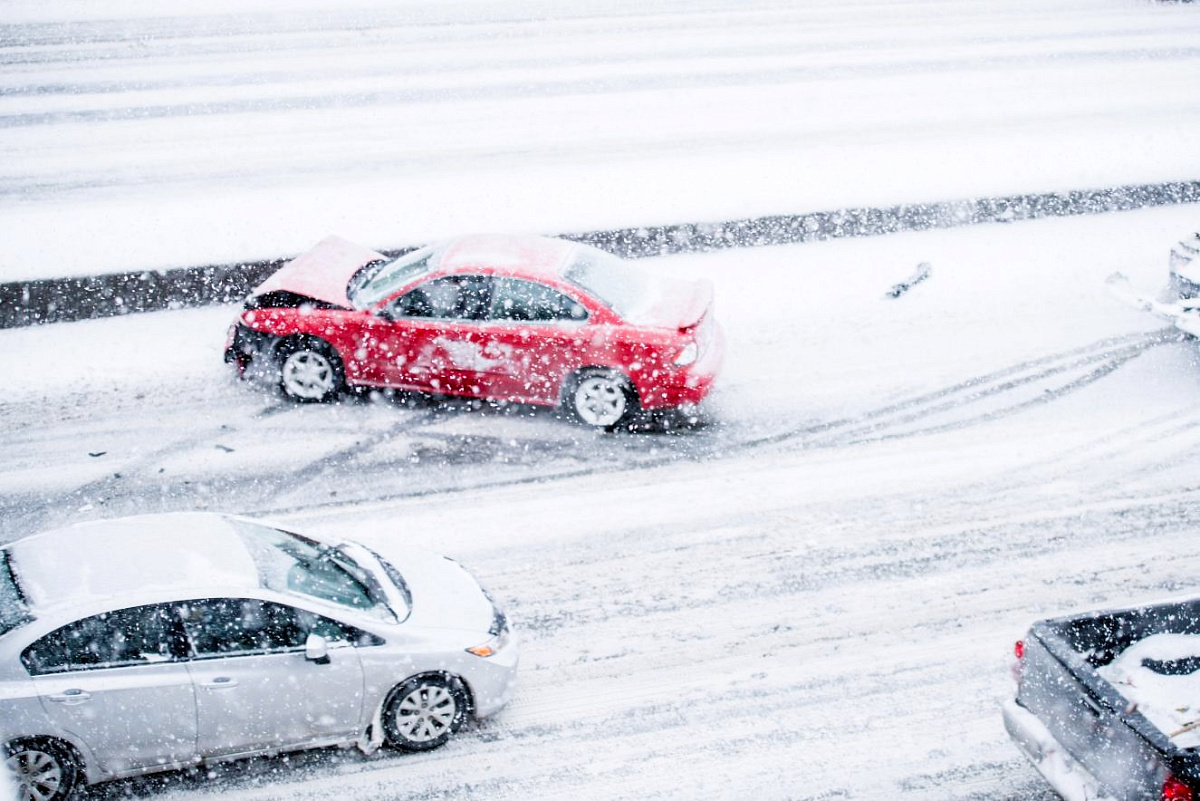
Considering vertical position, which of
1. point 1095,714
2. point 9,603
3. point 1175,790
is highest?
point 9,603

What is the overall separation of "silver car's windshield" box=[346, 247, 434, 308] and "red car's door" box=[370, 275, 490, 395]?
0.24 m

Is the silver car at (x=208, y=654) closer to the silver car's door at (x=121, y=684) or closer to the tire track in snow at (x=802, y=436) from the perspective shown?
the silver car's door at (x=121, y=684)

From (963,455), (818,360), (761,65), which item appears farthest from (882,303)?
(761,65)

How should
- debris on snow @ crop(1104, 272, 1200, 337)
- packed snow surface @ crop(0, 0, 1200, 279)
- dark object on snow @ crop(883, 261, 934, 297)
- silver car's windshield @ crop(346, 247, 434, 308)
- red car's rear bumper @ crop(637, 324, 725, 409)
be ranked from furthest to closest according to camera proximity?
packed snow surface @ crop(0, 0, 1200, 279) < dark object on snow @ crop(883, 261, 934, 297) < debris on snow @ crop(1104, 272, 1200, 337) < silver car's windshield @ crop(346, 247, 434, 308) < red car's rear bumper @ crop(637, 324, 725, 409)

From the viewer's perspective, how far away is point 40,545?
6.66 m

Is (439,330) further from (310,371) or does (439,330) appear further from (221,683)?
(221,683)

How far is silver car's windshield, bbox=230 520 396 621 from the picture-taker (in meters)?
6.66

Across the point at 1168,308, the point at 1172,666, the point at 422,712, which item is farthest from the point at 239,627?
the point at 1168,308

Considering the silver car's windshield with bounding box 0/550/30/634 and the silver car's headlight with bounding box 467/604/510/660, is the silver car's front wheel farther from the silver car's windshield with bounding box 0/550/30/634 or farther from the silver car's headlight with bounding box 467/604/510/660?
the silver car's windshield with bounding box 0/550/30/634

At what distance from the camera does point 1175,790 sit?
16.9 feet

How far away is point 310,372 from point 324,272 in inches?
42.1

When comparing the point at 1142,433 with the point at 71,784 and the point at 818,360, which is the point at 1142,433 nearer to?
the point at 818,360

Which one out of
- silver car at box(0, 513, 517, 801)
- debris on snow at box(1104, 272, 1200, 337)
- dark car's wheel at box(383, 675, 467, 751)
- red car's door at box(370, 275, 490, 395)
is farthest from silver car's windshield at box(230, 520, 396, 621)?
debris on snow at box(1104, 272, 1200, 337)

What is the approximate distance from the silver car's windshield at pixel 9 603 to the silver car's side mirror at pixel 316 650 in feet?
4.81
